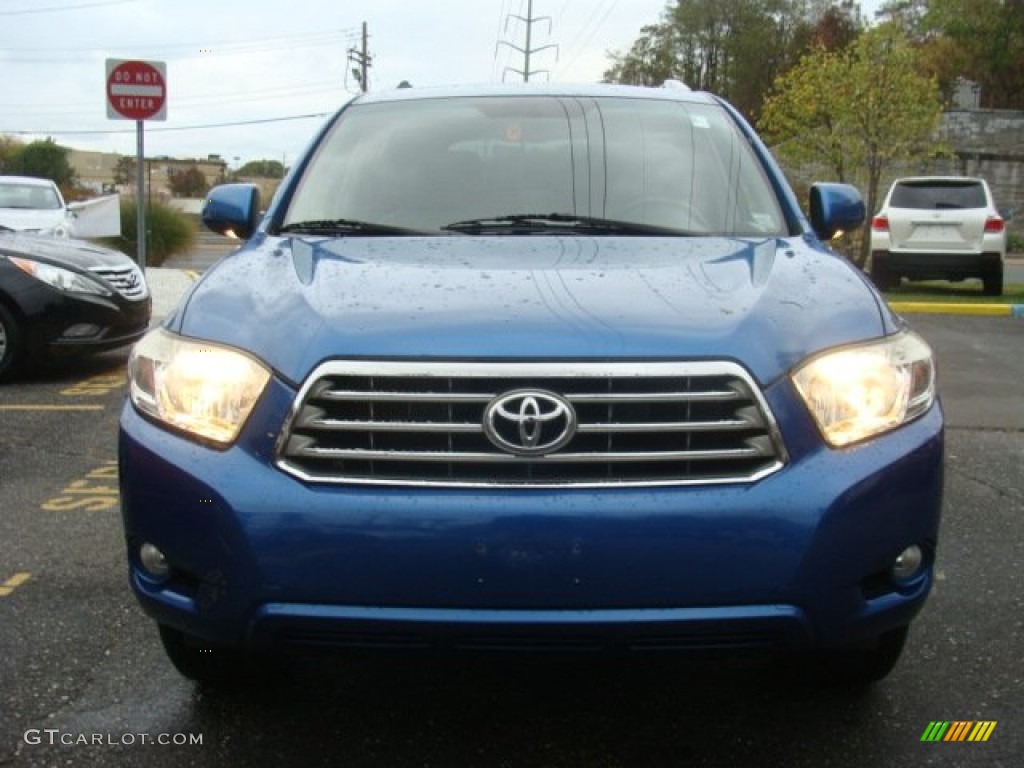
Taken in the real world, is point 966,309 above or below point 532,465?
below

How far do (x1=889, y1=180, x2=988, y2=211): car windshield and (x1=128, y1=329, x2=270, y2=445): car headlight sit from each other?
1314 centimetres

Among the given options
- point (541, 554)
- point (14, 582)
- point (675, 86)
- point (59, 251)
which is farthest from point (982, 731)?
point (59, 251)

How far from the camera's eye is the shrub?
19047mm

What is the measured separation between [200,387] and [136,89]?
9.43 m

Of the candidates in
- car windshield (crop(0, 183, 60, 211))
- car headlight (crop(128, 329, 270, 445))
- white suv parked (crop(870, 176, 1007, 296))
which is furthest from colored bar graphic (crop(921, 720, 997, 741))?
car windshield (crop(0, 183, 60, 211))

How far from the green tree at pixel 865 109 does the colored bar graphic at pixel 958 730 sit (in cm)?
1578

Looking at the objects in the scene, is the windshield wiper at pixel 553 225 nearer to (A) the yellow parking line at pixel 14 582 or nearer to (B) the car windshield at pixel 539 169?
(B) the car windshield at pixel 539 169

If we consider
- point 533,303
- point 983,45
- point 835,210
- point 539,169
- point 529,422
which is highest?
point 983,45

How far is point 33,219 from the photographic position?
14.6 m

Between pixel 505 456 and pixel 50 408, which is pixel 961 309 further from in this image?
pixel 505 456

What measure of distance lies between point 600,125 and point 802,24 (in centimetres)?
7067

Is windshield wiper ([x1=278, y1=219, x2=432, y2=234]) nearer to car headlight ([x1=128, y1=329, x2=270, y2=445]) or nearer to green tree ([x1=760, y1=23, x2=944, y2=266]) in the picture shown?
car headlight ([x1=128, y1=329, x2=270, y2=445])

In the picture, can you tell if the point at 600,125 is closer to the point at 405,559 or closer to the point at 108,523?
the point at 405,559

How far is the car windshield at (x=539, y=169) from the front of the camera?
3.23 meters
